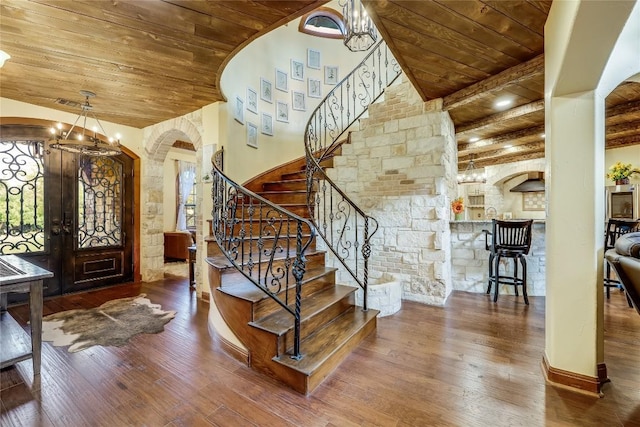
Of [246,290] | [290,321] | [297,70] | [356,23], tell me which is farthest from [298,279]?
[297,70]

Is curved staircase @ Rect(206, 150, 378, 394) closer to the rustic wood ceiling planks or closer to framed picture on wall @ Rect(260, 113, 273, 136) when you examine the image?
the rustic wood ceiling planks

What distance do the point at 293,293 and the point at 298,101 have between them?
4.11 meters

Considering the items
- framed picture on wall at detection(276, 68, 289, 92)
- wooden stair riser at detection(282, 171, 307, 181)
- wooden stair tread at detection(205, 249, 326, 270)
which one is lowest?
wooden stair tread at detection(205, 249, 326, 270)

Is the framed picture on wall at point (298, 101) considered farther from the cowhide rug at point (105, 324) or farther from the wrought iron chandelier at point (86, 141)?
the cowhide rug at point (105, 324)

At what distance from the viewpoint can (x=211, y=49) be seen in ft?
8.46

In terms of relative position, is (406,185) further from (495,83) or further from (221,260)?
(221,260)

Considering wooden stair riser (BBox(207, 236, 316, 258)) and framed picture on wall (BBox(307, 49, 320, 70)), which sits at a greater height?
framed picture on wall (BBox(307, 49, 320, 70))

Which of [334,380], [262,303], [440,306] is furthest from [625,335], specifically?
[262,303]

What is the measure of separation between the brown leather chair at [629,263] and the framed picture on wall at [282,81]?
494 centimetres

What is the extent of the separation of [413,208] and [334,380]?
241cm

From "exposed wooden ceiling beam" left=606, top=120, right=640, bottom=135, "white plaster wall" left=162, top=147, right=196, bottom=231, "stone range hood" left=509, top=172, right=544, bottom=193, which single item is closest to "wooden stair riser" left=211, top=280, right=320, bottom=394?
"white plaster wall" left=162, top=147, right=196, bottom=231

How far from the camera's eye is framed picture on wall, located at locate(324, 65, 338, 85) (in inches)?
220

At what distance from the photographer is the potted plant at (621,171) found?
5.11 m

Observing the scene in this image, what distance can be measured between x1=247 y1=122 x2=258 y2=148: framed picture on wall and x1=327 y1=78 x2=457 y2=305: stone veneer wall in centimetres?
142
